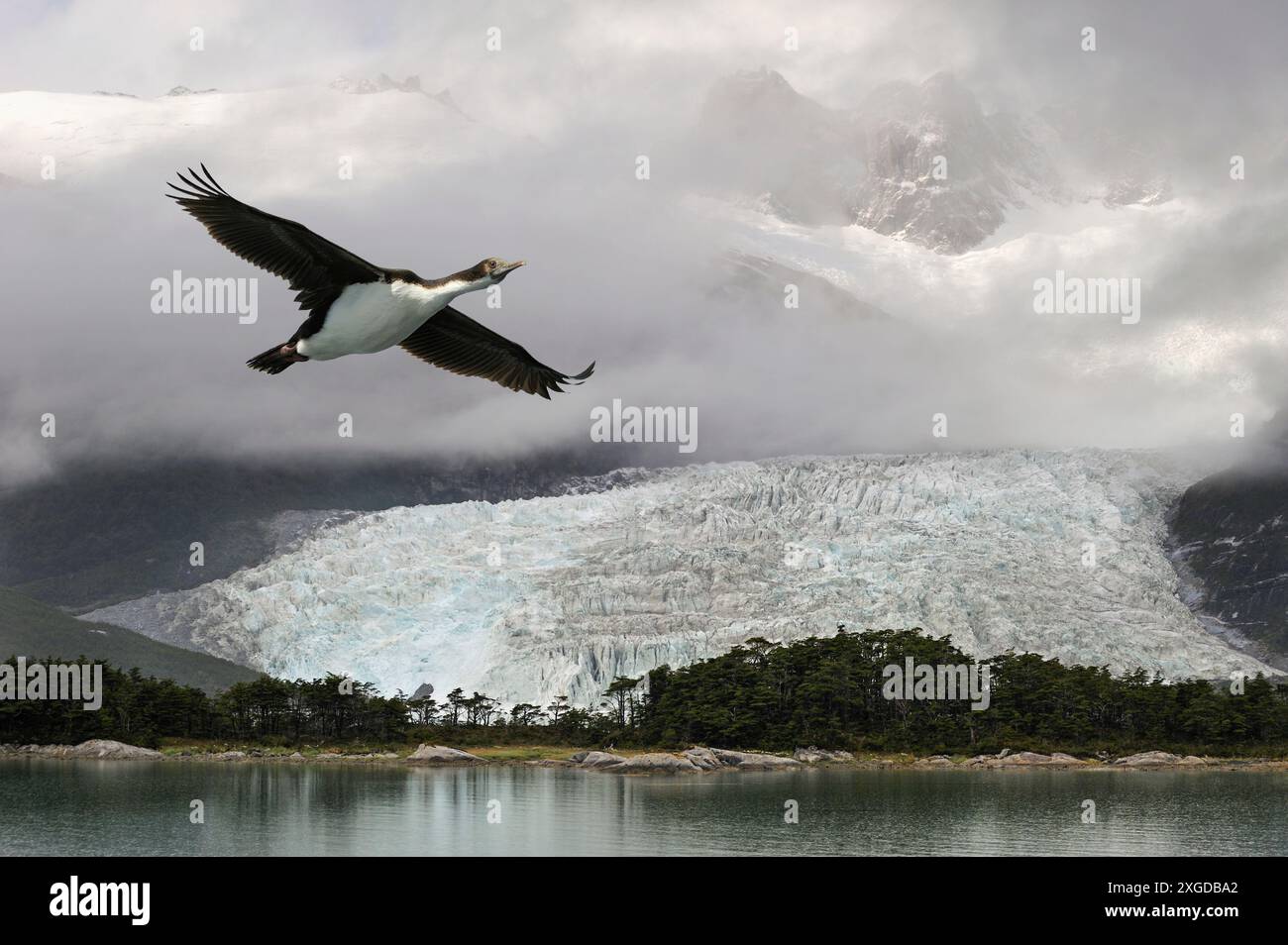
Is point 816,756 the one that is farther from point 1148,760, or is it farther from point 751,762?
point 1148,760

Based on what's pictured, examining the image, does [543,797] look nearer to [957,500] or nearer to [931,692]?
[931,692]

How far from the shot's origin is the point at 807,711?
99875mm

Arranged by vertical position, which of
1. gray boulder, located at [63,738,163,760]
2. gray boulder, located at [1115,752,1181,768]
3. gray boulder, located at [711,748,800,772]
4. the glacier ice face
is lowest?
→ gray boulder, located at [1115,752,1181,768]

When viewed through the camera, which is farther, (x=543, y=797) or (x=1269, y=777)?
(x=1269, y=777)

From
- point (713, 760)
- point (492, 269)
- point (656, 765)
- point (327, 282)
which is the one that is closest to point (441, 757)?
point (656, 765)

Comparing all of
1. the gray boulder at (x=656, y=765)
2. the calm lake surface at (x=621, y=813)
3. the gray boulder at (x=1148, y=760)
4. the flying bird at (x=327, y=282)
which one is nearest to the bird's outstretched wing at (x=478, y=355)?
the flying bird at (x=327, y=282)

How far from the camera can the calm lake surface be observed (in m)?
48.6

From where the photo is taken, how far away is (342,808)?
61.0m

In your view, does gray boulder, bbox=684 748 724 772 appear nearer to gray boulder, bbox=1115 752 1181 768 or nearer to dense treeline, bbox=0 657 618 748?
dense treeline, bbox=0 657 618 748

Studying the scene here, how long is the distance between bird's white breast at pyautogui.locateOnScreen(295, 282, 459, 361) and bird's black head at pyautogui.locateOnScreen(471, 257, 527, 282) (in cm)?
35

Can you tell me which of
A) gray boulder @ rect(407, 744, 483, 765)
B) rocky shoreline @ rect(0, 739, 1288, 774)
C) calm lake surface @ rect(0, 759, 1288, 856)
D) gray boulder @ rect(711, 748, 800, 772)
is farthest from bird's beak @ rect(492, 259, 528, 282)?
gray boulder @ rect(407, 744, 483, 765)

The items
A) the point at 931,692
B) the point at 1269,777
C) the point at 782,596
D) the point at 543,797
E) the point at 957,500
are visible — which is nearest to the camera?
the point at 543,797
